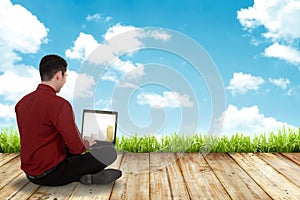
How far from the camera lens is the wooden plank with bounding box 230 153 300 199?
2.79 m

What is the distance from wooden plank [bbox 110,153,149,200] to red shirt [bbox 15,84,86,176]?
1.26 ft

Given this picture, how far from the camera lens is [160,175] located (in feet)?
10.4

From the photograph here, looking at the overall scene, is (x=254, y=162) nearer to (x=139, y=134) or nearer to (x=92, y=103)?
(x=139, y=134)

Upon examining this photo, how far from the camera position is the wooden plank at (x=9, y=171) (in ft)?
9.89

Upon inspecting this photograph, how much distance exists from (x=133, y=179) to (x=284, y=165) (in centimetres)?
138

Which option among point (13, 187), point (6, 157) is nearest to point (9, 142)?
point (6, 157)

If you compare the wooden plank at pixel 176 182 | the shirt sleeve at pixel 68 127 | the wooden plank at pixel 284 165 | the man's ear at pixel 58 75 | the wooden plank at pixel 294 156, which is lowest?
the wooden plank at pixel 176 182

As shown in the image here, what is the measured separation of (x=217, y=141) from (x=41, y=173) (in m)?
1.96

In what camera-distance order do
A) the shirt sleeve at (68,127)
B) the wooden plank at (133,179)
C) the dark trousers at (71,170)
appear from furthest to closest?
the dark trousers at (71,170)
the wooden plank at (133,179)
the shirt sleeve at (68,127)

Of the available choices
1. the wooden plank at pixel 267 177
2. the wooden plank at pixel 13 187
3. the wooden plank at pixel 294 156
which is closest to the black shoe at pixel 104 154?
the wooden plank at pixel 13 187

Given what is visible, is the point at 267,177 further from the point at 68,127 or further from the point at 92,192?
the point at 68,127

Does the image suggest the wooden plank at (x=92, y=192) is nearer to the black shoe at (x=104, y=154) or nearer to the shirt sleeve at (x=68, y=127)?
the black shoe at (x=104, y=154)

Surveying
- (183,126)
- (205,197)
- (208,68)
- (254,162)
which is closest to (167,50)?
(208,68)

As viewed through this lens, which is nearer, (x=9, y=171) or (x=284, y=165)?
(x=9, y=171)
